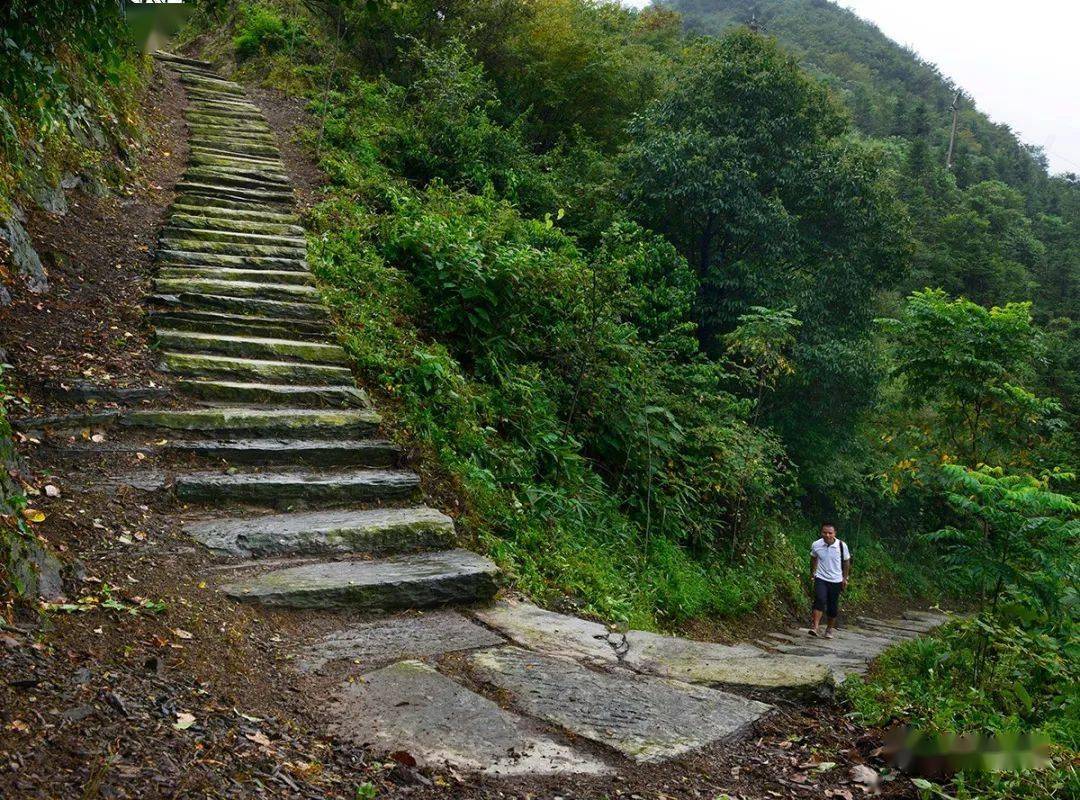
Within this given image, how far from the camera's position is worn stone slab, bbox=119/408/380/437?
4.60 m

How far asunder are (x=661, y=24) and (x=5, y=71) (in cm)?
2452

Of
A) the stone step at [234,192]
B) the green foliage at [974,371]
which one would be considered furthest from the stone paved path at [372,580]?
the green foliage at [974,371]

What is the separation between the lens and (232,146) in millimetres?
10062

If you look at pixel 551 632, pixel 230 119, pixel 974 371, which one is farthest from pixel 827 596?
pixel 230 119

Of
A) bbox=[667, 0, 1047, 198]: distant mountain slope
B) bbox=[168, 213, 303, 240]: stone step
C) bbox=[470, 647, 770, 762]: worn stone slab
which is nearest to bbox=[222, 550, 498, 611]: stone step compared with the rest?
bbox=[470, 647, 770, 762]: worn stone slab

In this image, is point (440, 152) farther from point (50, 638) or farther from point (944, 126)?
point (944, 126)

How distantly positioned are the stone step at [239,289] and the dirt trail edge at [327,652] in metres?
0.05

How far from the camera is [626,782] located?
249 cm

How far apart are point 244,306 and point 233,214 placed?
2201mm

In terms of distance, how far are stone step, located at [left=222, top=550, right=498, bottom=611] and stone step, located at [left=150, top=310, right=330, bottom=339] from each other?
8.92 feet

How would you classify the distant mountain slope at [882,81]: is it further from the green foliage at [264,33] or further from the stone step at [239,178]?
the stone step at [239,178]

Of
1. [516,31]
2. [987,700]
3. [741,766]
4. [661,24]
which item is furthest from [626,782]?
[661,24]

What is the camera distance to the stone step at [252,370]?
525cm

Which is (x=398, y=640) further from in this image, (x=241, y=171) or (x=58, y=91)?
(x=241, y=171)
